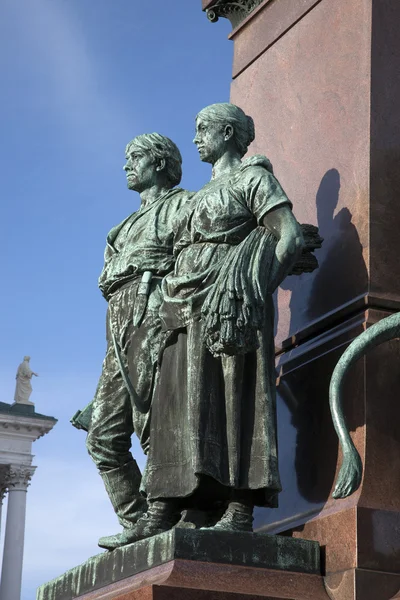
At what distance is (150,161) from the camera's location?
8.68 meters

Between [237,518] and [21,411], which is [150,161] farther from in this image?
[21,411]

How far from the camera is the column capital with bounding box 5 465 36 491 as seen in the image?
60094 millimetres

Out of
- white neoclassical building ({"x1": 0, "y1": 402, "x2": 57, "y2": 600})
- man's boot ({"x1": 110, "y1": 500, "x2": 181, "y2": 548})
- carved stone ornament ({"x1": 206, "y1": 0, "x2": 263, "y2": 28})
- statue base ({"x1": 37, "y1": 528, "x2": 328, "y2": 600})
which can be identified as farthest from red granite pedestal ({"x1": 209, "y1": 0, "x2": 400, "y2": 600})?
white neoclassical building ({"x1": 0, "y1": 402, "x2": 57, "y2": 600})

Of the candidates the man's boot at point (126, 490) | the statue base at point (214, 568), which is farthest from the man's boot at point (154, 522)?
the man's boot at point (126, 490)

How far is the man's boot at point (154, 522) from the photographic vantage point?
24.5ft

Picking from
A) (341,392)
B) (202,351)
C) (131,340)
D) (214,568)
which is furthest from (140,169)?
(214,568)

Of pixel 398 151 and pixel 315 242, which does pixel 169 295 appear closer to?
pixel 315 242

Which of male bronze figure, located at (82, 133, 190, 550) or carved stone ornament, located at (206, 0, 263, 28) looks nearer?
male bronze figure, located at (82, 133, 190, 550)

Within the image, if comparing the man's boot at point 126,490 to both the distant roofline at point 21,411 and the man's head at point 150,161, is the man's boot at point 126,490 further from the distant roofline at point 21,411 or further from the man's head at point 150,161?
the distant roofline at point 21,411

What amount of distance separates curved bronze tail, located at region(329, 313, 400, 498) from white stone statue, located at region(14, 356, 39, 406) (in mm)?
54430

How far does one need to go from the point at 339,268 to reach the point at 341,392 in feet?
3.40

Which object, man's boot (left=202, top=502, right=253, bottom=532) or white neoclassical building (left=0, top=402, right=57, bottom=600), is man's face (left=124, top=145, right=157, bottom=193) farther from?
white neoclassical building (left=0, top=402, right=57, bottom=600)

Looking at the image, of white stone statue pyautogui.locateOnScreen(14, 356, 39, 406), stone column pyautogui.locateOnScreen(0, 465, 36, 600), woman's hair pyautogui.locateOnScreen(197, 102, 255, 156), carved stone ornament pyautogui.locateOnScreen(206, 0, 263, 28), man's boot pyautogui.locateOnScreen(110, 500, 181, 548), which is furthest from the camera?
white stone statue pyautogui.locateOnScreen(14, 356, 39, 406)

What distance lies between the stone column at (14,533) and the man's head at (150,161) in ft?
165
